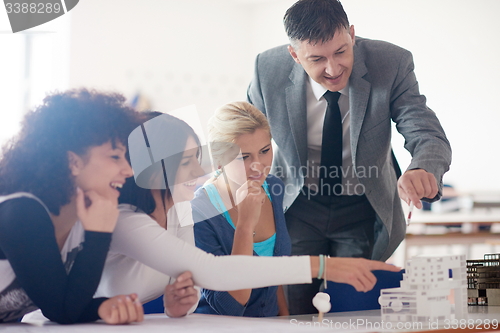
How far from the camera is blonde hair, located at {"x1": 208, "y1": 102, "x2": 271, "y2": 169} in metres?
1.61

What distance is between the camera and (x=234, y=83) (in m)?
5.60

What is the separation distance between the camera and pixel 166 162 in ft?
4.23

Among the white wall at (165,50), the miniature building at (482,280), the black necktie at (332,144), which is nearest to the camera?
the miniature building at (482,280)

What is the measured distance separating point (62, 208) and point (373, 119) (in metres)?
1.05

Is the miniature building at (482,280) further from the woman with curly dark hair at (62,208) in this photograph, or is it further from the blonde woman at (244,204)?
the woman with curly dark hair at (62,208)

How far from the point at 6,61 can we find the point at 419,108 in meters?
3.74

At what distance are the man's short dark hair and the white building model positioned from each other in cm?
78

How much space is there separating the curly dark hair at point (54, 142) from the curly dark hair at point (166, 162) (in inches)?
4.6

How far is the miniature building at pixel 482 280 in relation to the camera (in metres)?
1.42

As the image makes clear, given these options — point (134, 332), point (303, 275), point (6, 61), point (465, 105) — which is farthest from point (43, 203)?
point (465, 105)

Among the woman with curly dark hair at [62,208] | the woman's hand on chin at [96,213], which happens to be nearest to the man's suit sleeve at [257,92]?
the woman with curly dark hair at [62,208]

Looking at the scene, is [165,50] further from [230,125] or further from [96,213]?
[96,213]

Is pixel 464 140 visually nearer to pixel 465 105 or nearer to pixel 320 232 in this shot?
pixel 465 105

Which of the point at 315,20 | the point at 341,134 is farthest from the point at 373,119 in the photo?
the point at 315,20
